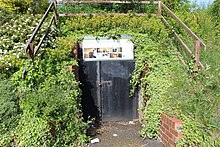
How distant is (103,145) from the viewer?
4559 millimetres

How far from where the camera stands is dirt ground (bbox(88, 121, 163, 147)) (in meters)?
4.57

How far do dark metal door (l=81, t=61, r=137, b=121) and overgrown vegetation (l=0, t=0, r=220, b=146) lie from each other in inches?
14.1

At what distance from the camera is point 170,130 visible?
3.96 m

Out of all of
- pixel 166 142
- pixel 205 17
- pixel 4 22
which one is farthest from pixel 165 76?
pixel 4 22

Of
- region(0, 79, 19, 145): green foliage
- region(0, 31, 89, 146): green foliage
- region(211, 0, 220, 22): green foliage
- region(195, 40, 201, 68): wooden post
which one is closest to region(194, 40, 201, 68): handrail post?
region(195, 40, 201, 68): wooden post

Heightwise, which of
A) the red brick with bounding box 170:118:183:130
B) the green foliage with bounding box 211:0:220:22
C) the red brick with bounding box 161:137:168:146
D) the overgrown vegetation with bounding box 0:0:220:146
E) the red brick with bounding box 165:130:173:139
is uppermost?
the green foliage with bounding box 211:0:220:22

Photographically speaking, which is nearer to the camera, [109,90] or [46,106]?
[46,106]

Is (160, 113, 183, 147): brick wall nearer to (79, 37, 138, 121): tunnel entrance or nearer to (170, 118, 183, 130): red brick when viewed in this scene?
(170, 118, 183, 130): red brick

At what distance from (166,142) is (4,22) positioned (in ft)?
19.0

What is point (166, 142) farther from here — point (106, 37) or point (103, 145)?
point (106, 37)

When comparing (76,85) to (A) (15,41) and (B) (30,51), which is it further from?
(A) (15,41)

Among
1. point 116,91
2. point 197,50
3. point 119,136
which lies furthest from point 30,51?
point 197,50

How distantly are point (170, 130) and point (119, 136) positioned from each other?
58.6 inches

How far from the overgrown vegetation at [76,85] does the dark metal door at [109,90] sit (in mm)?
358
